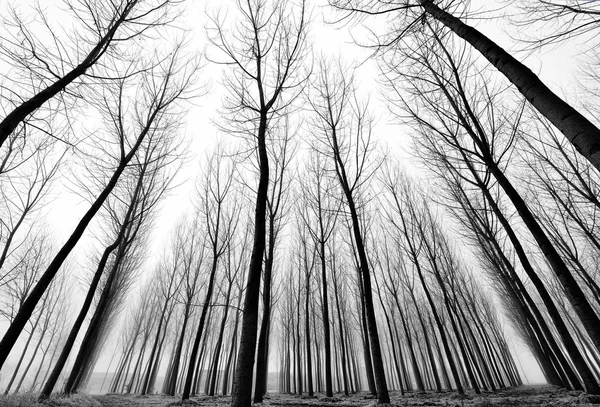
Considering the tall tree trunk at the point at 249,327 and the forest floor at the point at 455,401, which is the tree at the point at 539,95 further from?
the forest floor at the point at 455,401

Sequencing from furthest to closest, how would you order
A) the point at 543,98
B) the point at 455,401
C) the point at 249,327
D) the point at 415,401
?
the point at 415,401 → the point at 455,401 → the point at 249,327 → the point at 543,98

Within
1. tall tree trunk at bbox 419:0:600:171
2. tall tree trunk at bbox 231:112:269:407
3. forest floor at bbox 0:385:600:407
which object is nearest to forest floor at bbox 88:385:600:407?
forest floor at bbox 0:385:600:407

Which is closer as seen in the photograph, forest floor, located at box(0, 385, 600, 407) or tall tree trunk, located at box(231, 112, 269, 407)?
tall tree trunk, located at box(231, 112, 269, 407)

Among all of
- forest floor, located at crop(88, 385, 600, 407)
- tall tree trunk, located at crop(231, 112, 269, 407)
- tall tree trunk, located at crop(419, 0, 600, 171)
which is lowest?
forest floor, located at crop(88, 385, 600, 407)

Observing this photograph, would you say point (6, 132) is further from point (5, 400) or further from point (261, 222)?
point (5, 400)

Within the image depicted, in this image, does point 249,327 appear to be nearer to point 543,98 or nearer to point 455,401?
point 543,98

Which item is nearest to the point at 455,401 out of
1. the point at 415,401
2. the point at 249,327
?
the point at 415,401

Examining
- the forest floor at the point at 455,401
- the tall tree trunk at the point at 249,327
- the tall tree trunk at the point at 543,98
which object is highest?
the tall tree trunk at the point at 543,98

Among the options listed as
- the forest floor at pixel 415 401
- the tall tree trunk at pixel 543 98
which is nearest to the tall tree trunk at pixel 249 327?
the tall tree trunk at pixel 543 98

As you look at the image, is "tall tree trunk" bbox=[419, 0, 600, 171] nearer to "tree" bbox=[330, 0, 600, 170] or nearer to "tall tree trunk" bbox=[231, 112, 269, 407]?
"tree" bbox=[330, 0, 600, 170]

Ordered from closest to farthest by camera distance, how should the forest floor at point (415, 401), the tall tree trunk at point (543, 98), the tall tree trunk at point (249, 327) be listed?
the tall tree trunk at point (543, 98) → the tall tree trunk at point (249, 327) → the forest floor at point (415, 401)

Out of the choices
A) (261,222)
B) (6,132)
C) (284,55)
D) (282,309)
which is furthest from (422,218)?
(282,309)

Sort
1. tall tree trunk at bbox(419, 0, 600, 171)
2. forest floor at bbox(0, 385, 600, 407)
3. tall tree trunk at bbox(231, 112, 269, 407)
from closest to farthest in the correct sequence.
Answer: tall tree trunk at bbox(419, 0, 600, 171) → tall tree trunk at bbox(231, 112, 269, 407) → forest floor at bbox(0, 385, 600, 407)

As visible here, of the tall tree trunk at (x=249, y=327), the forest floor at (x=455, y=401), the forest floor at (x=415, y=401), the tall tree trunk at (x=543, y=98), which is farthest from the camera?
the forest floor at (x=455, y=401)
